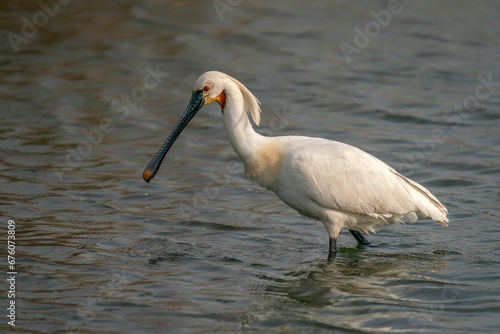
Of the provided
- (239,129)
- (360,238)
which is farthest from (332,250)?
(239,129)

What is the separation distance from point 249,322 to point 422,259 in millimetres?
2639

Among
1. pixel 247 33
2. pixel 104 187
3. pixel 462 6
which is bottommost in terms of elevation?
pixel 104 187

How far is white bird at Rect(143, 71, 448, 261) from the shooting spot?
30.0 feet

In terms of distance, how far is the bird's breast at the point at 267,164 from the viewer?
30.3 feet

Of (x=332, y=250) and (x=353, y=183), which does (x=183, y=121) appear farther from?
(x=332, y=250)

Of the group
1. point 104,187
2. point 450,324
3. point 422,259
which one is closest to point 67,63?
point 104,187

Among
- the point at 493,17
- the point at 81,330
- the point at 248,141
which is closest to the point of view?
the point at 81,330

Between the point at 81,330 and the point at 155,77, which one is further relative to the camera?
the point at 155,77

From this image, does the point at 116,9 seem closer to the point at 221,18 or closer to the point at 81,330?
the point at 221,18

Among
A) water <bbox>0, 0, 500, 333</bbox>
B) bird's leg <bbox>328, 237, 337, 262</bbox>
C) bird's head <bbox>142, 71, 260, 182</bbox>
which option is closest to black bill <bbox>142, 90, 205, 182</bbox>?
bird's head <bbox>142, 71, 260, 182</bbox>

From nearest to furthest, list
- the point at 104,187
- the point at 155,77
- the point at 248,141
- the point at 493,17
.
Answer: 1. the point at 248,141
2. the point at 104,187
3. the point at 155,77
4. the point at 493,17

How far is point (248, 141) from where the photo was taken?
9211 millimetres

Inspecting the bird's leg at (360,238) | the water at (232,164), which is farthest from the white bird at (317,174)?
the water at (232,164)

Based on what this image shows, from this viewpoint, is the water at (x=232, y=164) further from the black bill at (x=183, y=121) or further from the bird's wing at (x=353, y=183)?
the black bill at (x=183, y=121)
